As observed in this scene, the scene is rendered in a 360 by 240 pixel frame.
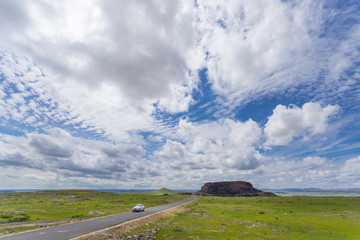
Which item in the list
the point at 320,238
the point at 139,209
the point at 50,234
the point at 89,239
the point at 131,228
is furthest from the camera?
the point at 139,209

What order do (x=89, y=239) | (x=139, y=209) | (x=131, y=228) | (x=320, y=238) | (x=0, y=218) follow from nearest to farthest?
(x=89, y=239)
(x=320, y=238)
(x=131, y=228)
(x=0, y=218)
(x=139, y=209)

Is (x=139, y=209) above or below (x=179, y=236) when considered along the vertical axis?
above

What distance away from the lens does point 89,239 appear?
26984mm

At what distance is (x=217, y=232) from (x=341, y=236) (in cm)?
2194

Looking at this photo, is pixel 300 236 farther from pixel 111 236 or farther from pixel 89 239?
pixel 89 239

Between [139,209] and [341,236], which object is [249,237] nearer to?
[341,236]

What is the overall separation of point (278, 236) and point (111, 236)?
27768 mm

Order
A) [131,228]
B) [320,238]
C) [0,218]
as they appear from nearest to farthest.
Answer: [320,238] → [131,228] → [0,218]

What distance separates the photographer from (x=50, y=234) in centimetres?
2981

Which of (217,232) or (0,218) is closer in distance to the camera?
(217,232)

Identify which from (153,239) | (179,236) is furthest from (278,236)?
(153,239)

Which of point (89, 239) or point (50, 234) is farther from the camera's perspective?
point (50, 234)

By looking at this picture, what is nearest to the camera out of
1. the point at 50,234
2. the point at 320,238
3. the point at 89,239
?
the point at 89,239

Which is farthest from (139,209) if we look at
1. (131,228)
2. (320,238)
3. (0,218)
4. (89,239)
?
(320,238)
